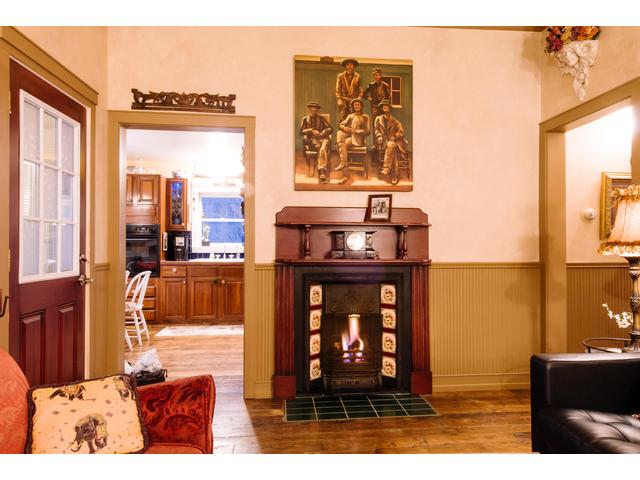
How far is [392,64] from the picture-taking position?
342cm

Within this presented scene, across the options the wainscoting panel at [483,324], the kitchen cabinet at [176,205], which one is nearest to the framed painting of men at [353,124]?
the wainscoting panel at [483,324]

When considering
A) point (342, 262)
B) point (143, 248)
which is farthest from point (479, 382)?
point (143, 248)

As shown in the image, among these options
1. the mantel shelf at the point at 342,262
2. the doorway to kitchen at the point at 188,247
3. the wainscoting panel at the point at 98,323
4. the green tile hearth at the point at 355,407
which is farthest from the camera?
the doorway to kitchen at the point at 188,247

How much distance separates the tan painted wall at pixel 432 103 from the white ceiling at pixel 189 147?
1883mm

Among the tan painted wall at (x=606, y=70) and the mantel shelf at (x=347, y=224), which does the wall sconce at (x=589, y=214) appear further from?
the mantel shelf at (x=347, y=224)

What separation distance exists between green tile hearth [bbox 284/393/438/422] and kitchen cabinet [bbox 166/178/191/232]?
4.73m

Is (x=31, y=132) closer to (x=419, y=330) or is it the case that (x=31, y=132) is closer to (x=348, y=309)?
(x=348, y=309)

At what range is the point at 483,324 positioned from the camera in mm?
3488

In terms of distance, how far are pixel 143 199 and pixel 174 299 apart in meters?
1.82

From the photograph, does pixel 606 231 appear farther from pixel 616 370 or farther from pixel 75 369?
pixel 75 369

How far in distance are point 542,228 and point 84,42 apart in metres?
3.85

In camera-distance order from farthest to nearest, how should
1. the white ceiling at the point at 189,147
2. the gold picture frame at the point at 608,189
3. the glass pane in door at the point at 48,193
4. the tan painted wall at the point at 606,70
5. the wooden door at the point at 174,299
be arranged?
the wooden door at the point at 174,299 → the white ceiling at the point at 189,147 → the gold picture frame at the point at 608,189 → the tan painted wall at the point at 606,70 → the glass pane in door at the point at 48,193

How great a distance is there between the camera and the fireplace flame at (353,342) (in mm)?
3332
